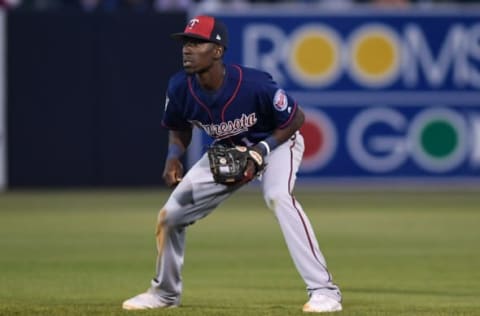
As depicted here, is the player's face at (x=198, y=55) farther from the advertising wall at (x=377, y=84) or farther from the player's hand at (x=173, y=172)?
the advertising wall at (x=377, y=84)

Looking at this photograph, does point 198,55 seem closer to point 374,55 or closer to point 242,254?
point 242,254

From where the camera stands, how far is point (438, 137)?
20.4 m

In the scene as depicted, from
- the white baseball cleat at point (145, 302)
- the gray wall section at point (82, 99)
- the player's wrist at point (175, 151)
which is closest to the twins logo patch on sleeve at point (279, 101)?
the player's wrist at point (175, 151)

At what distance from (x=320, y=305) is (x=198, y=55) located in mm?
1626

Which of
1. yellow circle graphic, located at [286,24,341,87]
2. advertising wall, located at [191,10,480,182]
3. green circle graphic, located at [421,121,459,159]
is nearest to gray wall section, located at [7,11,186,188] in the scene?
advertising wall, located at [191,10,480,182]

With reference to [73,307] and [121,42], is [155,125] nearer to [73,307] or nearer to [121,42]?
[121,42]

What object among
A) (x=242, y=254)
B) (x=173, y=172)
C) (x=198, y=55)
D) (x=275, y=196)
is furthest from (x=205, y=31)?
(x=242, y=254)

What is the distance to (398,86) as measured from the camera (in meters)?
20.6

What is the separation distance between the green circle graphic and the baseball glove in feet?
41.6

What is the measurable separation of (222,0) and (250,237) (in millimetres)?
8197

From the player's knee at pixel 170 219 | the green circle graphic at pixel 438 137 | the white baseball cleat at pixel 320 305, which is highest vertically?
the player's knee at pixel 170 219

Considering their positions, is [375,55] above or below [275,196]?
below

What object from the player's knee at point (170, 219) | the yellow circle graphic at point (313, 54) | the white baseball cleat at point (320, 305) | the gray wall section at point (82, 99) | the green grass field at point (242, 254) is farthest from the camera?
the yellow circle graphic at point (313, 54)

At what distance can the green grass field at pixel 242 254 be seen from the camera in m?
8.64
